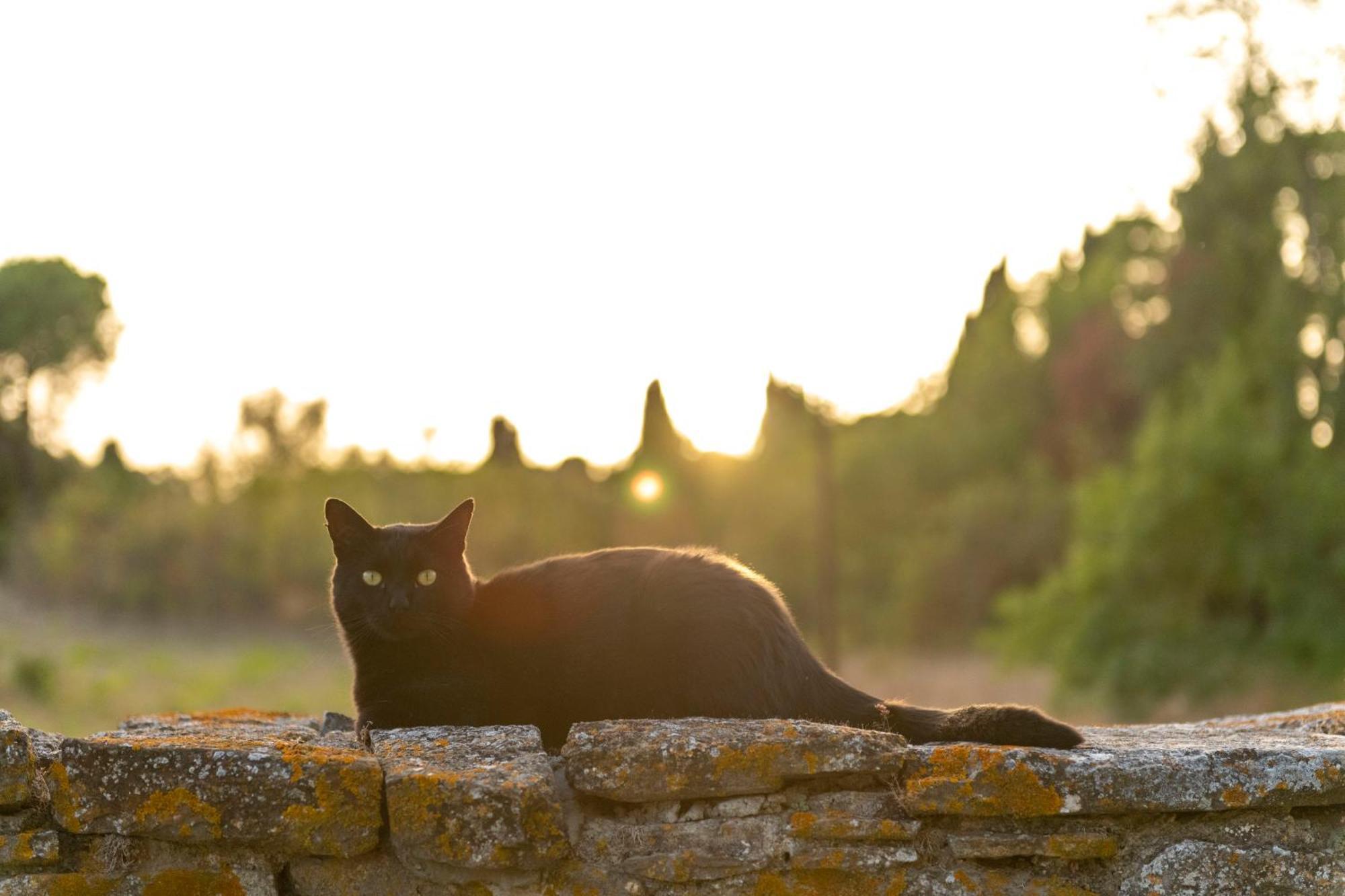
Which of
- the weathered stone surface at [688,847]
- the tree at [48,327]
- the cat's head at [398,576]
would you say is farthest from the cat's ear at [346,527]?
the tree at [48,327]

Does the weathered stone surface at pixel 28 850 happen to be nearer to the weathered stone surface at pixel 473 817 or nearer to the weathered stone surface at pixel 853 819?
the weathered stone surface at pixel 473 817

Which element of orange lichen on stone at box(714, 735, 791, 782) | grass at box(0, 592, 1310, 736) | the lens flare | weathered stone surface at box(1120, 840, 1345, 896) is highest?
the lens flare

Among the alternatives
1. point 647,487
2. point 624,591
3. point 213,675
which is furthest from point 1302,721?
point 647,487

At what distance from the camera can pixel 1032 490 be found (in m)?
36.0

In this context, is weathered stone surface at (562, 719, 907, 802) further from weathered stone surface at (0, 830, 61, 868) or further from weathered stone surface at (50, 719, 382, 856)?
weathered stone surface at (0, 830, 61, 868)

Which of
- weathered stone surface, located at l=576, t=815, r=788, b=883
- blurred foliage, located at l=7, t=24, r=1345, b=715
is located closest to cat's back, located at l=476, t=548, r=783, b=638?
weathered stone surface, located at l=576, t=815, r=788, b=883

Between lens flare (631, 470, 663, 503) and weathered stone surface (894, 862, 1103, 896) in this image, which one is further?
lens flare (631, 470, 663, 503)

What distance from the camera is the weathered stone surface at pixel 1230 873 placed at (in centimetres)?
330

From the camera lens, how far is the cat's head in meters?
4.41

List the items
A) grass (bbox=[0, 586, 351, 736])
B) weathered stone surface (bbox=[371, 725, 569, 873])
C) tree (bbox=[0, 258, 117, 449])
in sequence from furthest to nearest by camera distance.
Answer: tree (bbox=[0, 258, 117, 449]), grass (bbox=[0, 586, 351, 736]), weathered stone surface (bbox=[371, 725, 569, 873])

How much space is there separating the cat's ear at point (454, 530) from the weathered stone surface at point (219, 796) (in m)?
1.49

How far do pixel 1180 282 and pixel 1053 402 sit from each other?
52.5 feet

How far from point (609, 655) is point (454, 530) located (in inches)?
38.4

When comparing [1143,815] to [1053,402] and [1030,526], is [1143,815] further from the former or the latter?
[1053,402]
